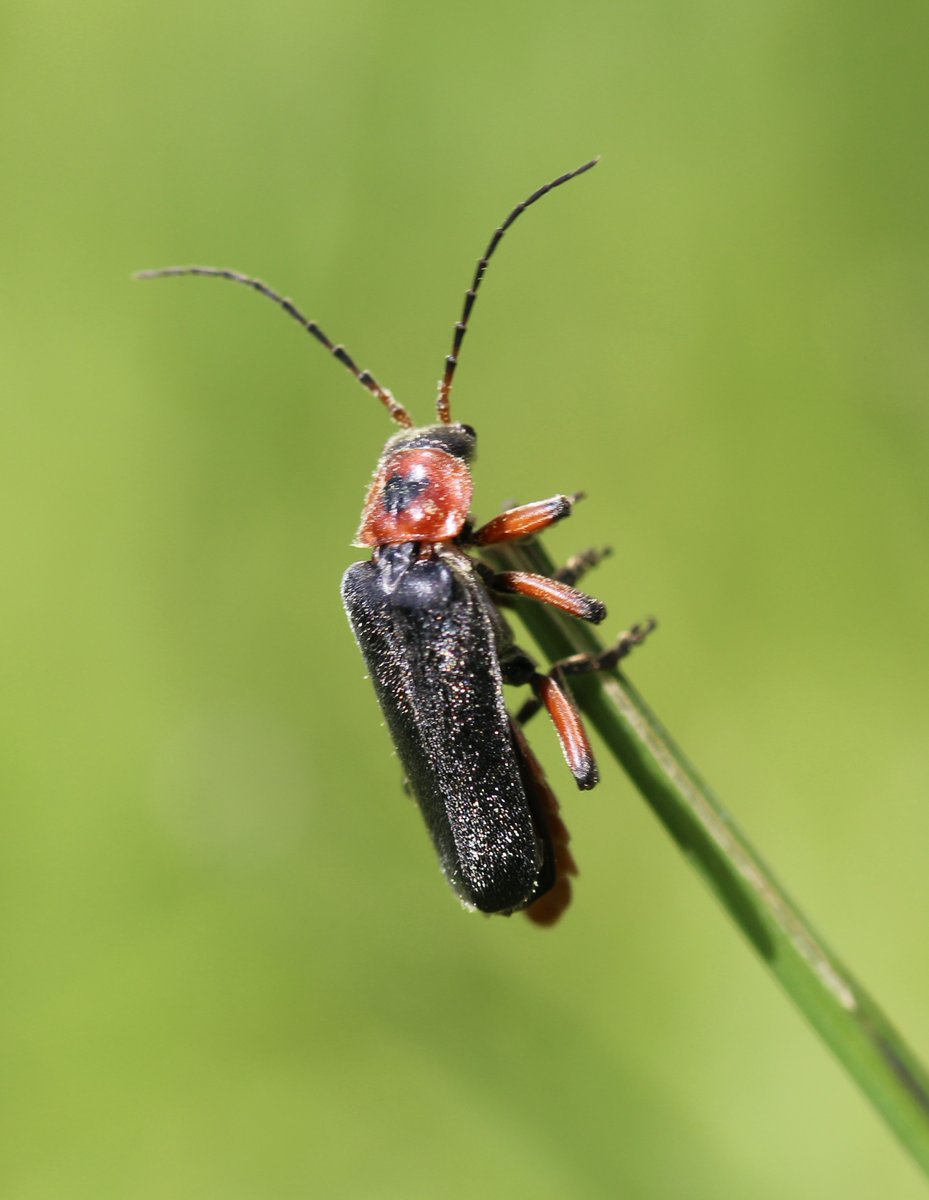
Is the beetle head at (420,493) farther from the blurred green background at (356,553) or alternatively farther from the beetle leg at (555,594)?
the blurred green background at (356,553)

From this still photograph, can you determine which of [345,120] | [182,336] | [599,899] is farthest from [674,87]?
[599,899]

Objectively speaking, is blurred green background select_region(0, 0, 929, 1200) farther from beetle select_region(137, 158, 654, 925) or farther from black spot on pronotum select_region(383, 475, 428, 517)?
black spot on pronotum select_region(383, 475, 428, 517)

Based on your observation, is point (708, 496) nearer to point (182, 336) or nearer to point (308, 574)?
point (308, 574)

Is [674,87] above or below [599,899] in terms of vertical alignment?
above

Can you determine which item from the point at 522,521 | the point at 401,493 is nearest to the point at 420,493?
the point at 401,493

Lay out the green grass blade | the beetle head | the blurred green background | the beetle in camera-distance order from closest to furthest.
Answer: the green grass blade
the beetle
the beetle head
the blurred green background

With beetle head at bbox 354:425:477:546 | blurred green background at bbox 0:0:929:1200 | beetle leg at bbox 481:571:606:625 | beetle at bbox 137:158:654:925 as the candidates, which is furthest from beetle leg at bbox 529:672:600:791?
blurred green background at bbox 0:0:929:1200
